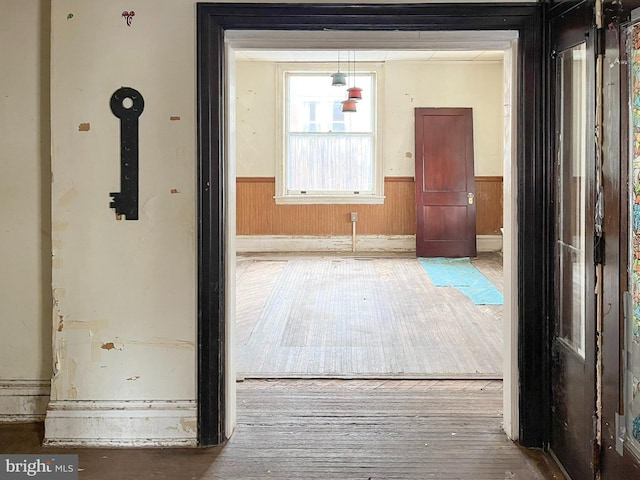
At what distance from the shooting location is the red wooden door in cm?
855

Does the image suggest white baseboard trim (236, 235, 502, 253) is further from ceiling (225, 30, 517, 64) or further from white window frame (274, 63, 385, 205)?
ceiling (225, 30, 517, 64)

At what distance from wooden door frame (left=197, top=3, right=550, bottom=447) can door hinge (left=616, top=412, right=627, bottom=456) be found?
653 millimetres

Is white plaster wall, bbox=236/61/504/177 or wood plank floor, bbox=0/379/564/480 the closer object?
wood plank floor, bbox=0/379/564/480

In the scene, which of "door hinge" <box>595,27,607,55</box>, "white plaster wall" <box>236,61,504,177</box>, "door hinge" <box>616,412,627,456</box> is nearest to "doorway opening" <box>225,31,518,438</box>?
"door hinge" <box>595,27,607,55</box>

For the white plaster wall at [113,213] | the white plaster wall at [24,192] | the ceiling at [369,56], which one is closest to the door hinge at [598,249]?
the white plaster wall at [113,213]

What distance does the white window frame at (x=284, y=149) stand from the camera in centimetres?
881

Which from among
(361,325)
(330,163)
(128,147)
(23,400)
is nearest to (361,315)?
(361,325)

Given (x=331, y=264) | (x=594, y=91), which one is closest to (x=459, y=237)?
(x=331, y=264)

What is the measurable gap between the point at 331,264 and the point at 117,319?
5463 mm

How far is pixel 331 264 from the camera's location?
802 centimetres

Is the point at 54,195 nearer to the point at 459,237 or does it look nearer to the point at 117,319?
the point at 117,319

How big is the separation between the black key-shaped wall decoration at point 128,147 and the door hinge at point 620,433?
2084 mm

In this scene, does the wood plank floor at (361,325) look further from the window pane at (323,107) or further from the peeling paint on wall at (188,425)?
the window pane at (323,107)

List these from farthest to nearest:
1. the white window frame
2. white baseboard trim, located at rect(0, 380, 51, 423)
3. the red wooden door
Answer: the white window frame → the red wooden door → white baseboard trim, located at rect(0, 380, 51, 423)
